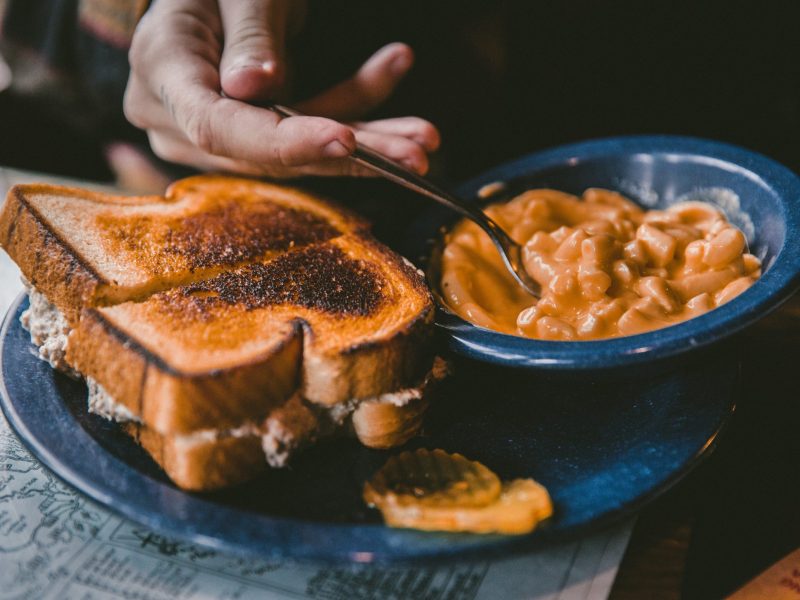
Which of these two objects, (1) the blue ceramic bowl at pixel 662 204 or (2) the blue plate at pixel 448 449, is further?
(1) the blue ceramic bowl at pixel 662 204

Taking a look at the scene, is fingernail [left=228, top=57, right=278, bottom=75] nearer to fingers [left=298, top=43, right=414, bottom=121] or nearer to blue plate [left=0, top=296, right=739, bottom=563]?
fingers [left=298, top=43, right=414, bottom=121]

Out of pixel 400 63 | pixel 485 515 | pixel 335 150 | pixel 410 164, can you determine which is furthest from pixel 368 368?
pixel 400 63

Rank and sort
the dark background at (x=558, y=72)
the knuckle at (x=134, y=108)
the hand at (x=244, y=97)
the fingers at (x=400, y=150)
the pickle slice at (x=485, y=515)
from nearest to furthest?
the pickle slice at (x=485, y=515)
the hand at (x=244, y=97)
the fingers at (x=400, y=150)
the knuckle at (x=134, y=108)
the dark background at (x=558, y=72)

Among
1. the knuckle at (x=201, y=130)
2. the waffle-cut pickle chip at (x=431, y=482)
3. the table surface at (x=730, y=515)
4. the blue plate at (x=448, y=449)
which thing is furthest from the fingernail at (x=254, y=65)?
the table surface at (x=730, y=515)

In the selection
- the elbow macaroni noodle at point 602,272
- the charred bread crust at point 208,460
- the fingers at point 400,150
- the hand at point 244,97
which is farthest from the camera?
the fingers at point 400,150

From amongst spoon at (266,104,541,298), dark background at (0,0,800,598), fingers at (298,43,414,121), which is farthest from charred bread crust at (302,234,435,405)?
fingers at (298,43,414,121)

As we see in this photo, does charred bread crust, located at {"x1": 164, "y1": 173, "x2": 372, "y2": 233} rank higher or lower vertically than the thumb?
lower

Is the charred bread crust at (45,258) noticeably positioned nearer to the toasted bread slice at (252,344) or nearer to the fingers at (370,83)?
the toasted bread slice at (252,344)
